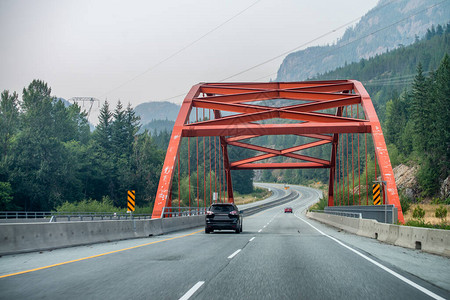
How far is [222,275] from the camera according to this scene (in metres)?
9.08

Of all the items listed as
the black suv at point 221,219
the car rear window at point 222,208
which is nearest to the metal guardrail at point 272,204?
the car rear window at point 222,208

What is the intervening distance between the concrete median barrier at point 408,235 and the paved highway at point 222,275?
1.46 feet

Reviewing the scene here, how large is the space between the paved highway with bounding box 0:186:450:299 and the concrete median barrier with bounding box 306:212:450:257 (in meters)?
0.45

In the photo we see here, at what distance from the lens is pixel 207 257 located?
1238 centimetres

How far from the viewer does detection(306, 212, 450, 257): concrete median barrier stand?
1311 centimetres

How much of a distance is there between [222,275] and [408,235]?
919 cm

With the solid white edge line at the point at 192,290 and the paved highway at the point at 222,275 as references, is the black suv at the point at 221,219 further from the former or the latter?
the solid white edge line at the point at 192,290

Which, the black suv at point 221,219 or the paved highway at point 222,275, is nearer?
the paved highway at point 222,275

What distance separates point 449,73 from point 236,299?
74.5 m

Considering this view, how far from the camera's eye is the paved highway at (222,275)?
7.21 m

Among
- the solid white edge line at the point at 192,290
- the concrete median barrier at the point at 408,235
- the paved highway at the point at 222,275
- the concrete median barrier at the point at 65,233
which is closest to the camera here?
the solid white edge line at the point at 192,290

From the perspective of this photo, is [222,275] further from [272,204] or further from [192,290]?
[272,204]

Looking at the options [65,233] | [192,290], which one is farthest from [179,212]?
[192,290]

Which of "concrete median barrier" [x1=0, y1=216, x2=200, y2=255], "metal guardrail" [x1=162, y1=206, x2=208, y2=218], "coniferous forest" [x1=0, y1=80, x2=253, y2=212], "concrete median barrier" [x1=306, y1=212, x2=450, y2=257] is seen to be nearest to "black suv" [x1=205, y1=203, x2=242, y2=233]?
"concrete median barrier" [x1=0, y1=216, x2=200, y2=255]
